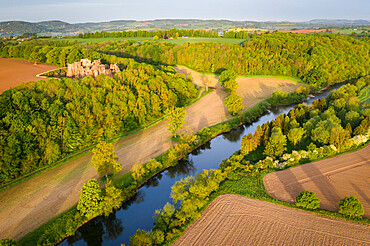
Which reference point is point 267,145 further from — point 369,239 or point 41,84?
point 41,84

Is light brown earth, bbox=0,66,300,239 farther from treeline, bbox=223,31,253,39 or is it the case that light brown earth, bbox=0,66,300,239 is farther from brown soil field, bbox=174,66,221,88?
treeline, bbox=223,31,253,39

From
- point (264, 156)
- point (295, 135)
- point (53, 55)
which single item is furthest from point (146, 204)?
point (53, 55)

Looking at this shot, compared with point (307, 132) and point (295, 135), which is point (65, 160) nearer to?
point (295, 135)

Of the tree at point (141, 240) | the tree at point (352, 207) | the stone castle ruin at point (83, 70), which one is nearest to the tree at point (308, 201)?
the tree at point (352, 207)

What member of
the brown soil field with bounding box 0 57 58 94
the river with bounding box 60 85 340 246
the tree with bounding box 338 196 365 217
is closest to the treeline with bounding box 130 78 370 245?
the river with bounding box 60 85 340 246

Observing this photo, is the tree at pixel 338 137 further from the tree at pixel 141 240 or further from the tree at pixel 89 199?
the tree at pixel 89 199

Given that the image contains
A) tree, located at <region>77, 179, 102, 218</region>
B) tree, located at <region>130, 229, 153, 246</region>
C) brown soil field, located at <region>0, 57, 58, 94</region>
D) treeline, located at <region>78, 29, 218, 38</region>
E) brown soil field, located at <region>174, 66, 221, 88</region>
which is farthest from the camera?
treeline, located at <region>78, 29, 218, 38</region>
